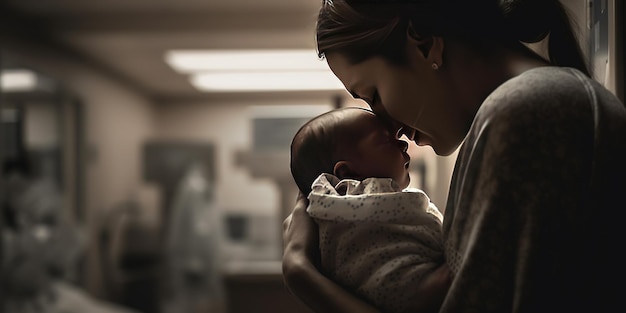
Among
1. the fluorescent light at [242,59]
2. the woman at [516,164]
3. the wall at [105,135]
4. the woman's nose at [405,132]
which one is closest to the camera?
the woman at [516,164]

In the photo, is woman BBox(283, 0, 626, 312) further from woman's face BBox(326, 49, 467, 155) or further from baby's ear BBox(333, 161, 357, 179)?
baby's ear BBox(333, 161, 357, 179)

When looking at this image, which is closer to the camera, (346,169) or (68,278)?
(346,169)

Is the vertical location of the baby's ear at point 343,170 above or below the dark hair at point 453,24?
below

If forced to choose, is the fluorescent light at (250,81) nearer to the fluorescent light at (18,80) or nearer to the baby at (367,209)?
the fluorescent light at (18,80)

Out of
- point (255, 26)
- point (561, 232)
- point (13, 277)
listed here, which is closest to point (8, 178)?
point (13, 277)

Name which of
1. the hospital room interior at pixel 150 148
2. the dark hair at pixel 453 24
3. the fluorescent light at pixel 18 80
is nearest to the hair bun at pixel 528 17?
the dark hair at pixel 453 24

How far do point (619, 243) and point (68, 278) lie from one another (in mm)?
2592

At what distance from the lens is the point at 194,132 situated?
120 inches

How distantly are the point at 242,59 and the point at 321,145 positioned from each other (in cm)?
221

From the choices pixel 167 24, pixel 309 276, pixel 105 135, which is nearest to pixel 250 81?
pixel 167 24

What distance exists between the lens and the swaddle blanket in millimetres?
523

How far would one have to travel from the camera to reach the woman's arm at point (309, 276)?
0.52 m

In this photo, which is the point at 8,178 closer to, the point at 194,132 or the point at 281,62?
the point at 194,132

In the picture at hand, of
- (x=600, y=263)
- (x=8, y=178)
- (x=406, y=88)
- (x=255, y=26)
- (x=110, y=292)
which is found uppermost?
(x=255, y=26)
